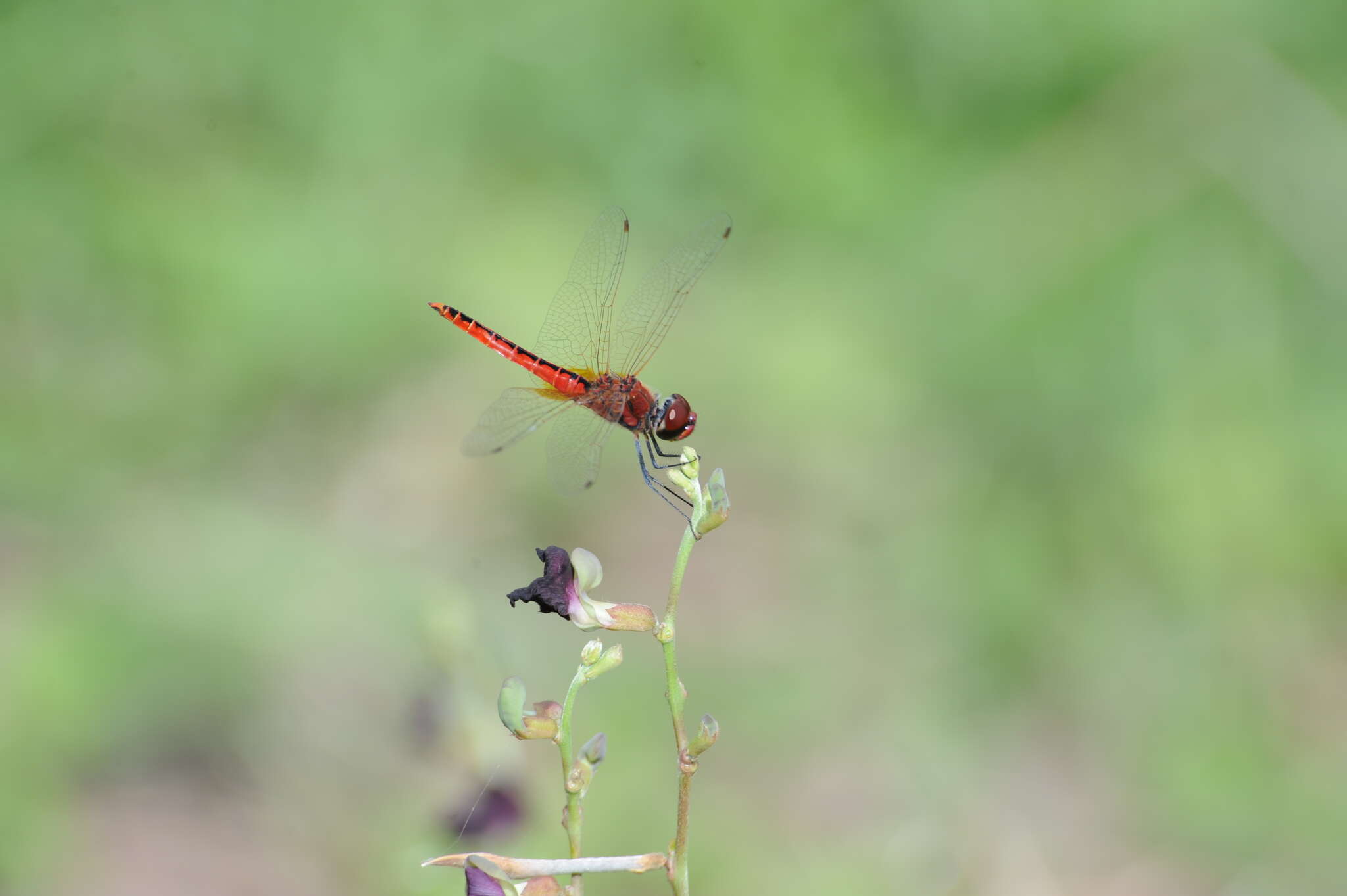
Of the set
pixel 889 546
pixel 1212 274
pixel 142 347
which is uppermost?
pixel 142 347

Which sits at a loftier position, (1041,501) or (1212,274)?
(1212,274)

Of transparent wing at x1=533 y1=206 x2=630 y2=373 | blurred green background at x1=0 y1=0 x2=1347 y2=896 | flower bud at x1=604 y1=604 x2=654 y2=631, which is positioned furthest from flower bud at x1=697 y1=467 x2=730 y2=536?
blurred green background at x1=0 y1=0 x2=1347 y2=896

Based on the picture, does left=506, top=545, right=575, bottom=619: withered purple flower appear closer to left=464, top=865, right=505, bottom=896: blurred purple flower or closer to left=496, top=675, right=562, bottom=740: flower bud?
left=496, top=675, right=562, bottom=740: flower bud

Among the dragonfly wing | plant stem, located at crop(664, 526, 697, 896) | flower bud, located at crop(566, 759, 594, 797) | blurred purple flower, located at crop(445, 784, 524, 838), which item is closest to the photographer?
plant stem, located at crop(664, 526, 697, 896)

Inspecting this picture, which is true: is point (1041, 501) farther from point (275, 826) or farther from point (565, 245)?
point (275, 826)

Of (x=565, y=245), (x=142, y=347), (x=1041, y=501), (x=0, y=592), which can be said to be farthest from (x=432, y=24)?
(x=1041, y=501)
